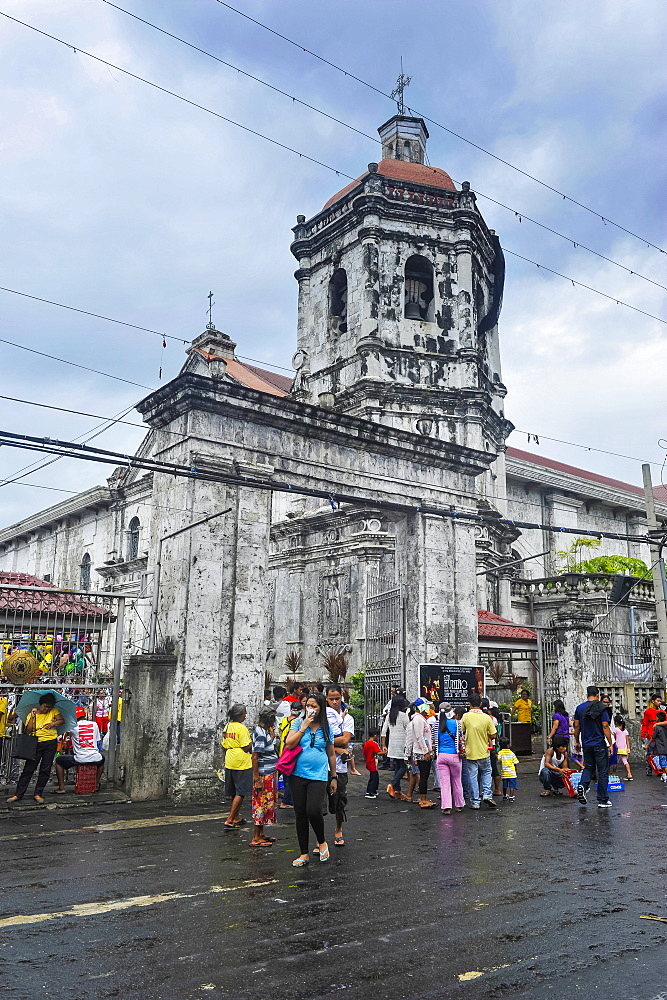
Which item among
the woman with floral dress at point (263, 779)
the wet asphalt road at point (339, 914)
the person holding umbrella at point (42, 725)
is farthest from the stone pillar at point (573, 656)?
the person holding umbrella at point (42, 725)

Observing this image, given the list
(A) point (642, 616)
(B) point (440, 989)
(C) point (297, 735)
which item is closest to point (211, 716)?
(C) point (297, 735)

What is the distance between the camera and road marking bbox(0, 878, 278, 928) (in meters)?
5.28

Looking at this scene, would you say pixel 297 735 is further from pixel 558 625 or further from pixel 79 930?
pixel 558 625

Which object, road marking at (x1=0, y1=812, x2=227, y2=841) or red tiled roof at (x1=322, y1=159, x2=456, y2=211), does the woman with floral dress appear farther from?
red tiled roof at (x1=322, y1=159, x2=456, y2=211)

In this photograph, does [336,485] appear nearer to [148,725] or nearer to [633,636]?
[148,725]

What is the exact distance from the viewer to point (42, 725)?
10.9 m

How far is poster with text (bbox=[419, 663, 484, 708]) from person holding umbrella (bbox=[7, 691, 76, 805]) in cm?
627

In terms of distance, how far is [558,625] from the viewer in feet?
60.3

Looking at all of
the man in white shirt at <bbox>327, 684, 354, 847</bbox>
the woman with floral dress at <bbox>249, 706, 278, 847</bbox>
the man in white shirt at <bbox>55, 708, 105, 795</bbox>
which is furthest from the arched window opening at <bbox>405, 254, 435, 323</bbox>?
the woman with floral dress at <bbox>249, 706, 278, 847</bbox>

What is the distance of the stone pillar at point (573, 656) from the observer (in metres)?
17.7

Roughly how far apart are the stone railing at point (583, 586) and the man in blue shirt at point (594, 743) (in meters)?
9.34

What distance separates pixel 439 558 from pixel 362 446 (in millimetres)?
2815

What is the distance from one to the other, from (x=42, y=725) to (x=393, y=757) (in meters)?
5.09

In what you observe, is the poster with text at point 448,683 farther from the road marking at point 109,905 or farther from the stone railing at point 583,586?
the road marking at point 109,905
